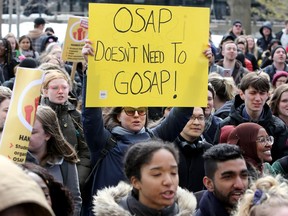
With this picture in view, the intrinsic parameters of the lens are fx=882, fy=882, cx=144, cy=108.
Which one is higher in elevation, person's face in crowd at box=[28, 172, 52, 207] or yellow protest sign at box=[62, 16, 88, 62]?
yellow protest sign at box=[62, 16, 88, 62]

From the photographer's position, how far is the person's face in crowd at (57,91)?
7422mm

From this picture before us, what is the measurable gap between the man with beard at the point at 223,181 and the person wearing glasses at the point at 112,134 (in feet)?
2.96

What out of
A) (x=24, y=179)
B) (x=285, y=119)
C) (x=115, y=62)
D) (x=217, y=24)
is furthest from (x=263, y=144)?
(x=217, y=24)

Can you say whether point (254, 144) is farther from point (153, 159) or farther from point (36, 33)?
point (36, 33)

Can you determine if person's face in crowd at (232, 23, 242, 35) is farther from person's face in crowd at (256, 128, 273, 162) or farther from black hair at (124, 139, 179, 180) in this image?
black hair at (124, 139, 179, 180)

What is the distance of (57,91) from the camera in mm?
7477

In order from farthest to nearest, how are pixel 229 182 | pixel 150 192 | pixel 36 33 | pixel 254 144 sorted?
1. pixel 36 33
2. pixel 254 144
3. pixel 229 182
4. pixel 150 192

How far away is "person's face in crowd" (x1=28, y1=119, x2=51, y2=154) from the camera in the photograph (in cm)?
570

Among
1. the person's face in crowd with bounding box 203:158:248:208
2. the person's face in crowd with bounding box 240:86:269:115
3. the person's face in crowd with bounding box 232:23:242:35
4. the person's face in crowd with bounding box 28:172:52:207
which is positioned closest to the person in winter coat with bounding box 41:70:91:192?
the person's face in crowd with bounding box 240:86:269:115

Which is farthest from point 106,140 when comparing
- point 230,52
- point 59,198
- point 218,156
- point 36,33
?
point 36,33

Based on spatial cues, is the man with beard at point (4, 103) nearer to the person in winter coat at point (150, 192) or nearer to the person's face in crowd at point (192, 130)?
the person's face in crowd at point (192, 130)

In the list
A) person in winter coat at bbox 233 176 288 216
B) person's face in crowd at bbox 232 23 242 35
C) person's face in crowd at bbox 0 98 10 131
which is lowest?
person in winter coat at bbox 233 176 288 216

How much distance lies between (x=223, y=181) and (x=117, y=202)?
895mm

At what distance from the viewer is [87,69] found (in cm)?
606
